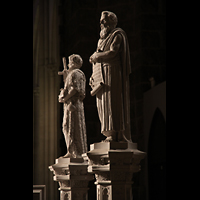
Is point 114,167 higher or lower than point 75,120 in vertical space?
lower

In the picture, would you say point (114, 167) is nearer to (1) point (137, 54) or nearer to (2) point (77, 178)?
(2) point (77, 178)

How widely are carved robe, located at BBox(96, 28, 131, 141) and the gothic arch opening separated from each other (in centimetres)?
681

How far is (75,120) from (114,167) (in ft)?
8.70

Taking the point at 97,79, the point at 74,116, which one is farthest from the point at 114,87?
the point at 74,116

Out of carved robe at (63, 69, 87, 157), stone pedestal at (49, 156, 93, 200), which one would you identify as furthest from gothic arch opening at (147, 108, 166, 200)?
stone pedestal at (49, 156, 93, 200)

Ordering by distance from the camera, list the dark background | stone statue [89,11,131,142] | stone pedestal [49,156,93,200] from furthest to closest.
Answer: the dark background
stone pedestal [49,156,93,200]
stone statue [89,11,131,142]

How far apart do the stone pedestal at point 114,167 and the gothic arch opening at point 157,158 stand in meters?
6.97

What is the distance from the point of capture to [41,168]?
598 inches

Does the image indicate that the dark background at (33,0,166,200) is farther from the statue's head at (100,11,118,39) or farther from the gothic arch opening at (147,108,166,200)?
the statue's head at (100,11,118,39)

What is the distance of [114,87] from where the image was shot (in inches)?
210

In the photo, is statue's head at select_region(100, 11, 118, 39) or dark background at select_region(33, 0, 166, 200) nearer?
statue's head at select_region(100, 11, 118, 39)

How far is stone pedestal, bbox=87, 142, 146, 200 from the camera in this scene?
505 centimetres
